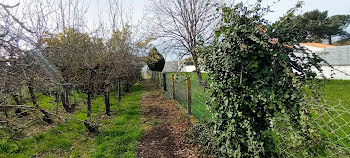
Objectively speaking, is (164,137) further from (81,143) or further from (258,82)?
(258,82)

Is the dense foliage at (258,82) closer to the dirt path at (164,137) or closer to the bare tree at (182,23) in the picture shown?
the dirt path at (164,137)

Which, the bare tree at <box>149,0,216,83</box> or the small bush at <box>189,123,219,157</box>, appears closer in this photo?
the small bush at <box>189,123,219,157</box>

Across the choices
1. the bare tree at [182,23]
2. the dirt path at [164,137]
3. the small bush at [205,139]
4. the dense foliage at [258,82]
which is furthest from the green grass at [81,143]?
the bare tree at [182,23]

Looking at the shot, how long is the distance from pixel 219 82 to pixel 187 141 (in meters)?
1.97

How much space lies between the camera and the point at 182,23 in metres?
13.0

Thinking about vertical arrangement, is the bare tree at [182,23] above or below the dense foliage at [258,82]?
above

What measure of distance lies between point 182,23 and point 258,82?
12.1m

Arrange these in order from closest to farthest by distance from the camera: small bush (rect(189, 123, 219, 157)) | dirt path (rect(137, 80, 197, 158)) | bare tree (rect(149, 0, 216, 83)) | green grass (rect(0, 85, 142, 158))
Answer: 1. small bush (rect(189, 123, 219, 157))
2. dirt path (rect(137, 80, 197, 158))
3. green grass (rect(0, 85, 142, 158))
4. bare tree (rect(149, 0, 216, 83))

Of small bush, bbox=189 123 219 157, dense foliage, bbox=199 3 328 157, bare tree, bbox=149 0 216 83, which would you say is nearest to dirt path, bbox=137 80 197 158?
small bush, bbox=189 123 219 157

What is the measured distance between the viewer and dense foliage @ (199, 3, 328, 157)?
1.43 metres

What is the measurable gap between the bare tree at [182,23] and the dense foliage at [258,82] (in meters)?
9.82

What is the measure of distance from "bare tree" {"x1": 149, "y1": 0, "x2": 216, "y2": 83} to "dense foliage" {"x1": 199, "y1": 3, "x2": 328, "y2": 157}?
9818mm

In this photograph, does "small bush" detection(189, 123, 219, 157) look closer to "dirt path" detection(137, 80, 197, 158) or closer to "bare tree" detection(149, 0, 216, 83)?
"dirt path" detection(137, 80, 197, 158)

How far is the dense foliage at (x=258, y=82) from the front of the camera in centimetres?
143
